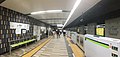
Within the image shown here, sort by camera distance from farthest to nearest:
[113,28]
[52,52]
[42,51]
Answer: [42,51] → [52,52] → [113,28]

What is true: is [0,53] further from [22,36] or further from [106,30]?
[106,30]

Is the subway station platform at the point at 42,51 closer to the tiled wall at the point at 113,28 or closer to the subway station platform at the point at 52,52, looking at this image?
the subway station platform at the point at 52,52

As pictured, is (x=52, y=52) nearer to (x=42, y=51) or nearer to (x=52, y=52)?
(x=52, y=52)

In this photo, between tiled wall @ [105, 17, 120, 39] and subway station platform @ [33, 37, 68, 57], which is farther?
subway station platform @ [33, 37, 68, 57]

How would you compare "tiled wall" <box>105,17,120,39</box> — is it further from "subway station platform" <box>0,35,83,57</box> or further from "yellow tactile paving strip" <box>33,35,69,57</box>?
"yellow tactile paving strip" <box>33,35,69,57</box>

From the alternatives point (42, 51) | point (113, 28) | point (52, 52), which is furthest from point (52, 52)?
point (113, 28)

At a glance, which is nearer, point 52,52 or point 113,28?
point 113,28

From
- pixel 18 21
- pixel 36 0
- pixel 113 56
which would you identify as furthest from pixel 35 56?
pixel 113 56

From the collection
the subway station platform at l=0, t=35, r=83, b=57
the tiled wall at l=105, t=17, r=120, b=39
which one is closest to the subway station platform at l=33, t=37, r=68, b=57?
the subway station platform at l=0, t=35, r=83, b=57

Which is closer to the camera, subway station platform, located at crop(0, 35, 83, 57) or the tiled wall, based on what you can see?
the tiled wall

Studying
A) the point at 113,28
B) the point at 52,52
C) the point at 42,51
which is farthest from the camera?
the point at 42,51

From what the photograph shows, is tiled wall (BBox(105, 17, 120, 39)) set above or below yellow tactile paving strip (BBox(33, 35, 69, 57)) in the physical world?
above

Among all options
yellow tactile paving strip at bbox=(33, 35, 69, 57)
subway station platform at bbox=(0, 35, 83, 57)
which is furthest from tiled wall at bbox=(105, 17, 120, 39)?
yellow tactile paving strip at bbox=(33, 35, 69, 57)

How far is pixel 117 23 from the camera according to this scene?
434cm
